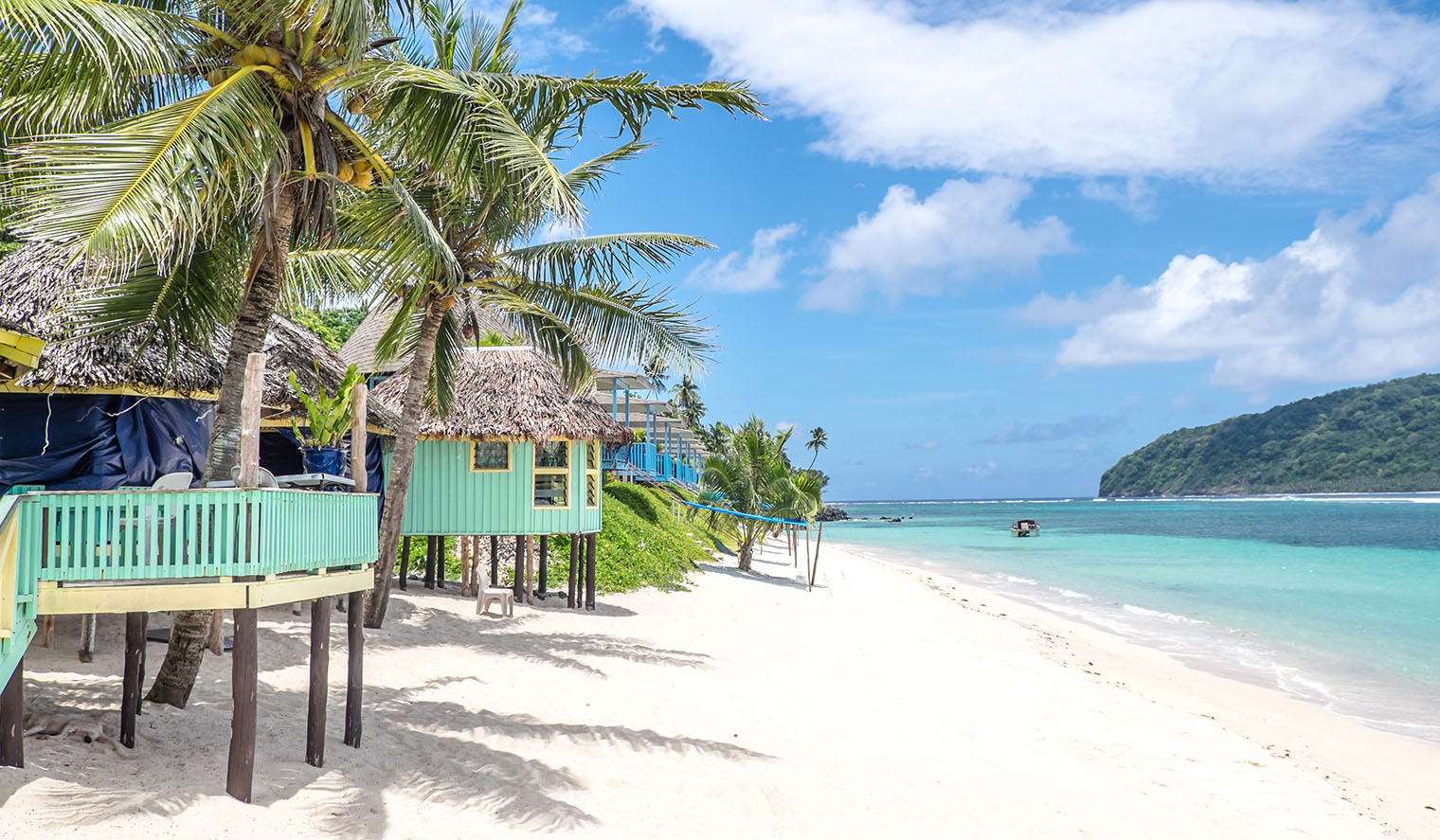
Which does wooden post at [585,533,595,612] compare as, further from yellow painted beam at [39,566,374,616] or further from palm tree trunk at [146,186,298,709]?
yellow painted beam at [39,566,374,616]

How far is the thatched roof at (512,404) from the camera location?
14977mm

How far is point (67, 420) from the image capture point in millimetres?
9797

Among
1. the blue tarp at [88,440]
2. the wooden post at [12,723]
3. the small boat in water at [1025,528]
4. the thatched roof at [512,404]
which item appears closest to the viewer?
the wooden post at [12,723]

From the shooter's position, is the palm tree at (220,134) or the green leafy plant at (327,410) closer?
the palm tree at (220,134)

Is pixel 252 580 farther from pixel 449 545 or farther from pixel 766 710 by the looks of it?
pixel 449 545

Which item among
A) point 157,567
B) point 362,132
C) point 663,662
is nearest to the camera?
point 157,567

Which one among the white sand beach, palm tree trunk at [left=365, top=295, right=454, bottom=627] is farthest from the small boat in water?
palm tree trunk at [left=365, top=295, right=454, bottom=627]

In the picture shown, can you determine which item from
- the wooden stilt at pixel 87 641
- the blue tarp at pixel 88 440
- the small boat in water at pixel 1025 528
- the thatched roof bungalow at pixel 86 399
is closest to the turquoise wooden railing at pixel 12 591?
the wooden stilt at pixel 87 641

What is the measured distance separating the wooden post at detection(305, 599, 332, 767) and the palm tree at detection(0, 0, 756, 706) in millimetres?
1262

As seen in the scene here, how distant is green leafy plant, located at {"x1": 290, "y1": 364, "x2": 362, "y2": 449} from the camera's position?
11729 mm

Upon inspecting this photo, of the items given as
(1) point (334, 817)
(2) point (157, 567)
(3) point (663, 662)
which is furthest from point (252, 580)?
(3) point (663, 662)

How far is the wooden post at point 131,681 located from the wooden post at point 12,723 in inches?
26.6

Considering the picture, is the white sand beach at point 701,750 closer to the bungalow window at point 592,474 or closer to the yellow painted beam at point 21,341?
the bungalow window at point 592,474

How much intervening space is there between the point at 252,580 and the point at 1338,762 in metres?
10.5
